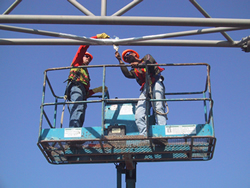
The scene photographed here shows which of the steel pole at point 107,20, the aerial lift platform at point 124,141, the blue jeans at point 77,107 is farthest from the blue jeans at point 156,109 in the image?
the steel pole at point 107,20

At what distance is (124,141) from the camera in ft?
30.1

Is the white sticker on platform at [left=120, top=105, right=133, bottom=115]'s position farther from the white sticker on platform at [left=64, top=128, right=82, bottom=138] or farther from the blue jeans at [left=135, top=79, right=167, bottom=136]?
the white sticker on platform at [left=64, top=128, right=82, bottom=138]

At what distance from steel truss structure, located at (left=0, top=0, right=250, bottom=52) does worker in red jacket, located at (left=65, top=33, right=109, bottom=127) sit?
0.78 meters

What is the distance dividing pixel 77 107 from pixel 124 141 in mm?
1453

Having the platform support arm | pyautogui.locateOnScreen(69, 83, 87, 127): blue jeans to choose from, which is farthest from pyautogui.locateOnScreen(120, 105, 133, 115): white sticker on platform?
the platform support arm

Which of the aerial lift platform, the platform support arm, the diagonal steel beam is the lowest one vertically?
the platform support arm

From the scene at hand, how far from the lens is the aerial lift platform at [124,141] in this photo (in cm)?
884

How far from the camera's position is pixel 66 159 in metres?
10.1

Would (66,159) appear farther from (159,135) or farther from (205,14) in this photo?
(205,14)

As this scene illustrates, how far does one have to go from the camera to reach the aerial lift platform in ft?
29.0

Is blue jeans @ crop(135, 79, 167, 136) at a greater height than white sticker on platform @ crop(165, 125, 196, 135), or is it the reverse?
blue jeans @ crop(135, 79, 167, 136)

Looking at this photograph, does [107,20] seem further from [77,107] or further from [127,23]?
[77,107]

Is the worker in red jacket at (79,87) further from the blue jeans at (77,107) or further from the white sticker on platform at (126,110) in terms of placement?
the white sticker on platform at (126,110)

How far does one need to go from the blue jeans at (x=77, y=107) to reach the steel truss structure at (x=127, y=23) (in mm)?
1179
